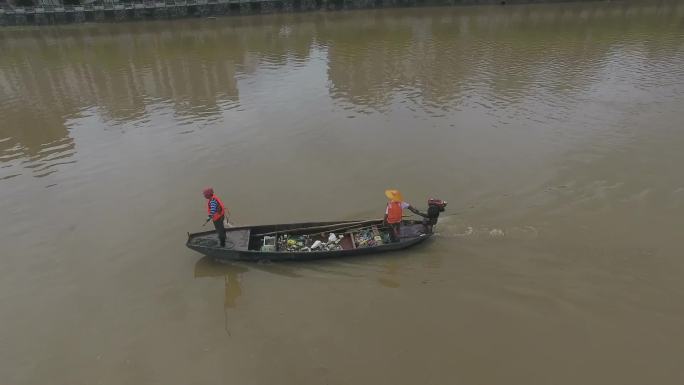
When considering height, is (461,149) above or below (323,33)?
below

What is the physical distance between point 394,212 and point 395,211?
45mm

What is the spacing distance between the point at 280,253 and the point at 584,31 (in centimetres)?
4556

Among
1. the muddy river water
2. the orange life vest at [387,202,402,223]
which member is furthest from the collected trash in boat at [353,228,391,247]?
the orange life vest at [387,202,402,223]

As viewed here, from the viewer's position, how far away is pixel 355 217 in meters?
14.5

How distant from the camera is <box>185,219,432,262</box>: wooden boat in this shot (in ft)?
39.6

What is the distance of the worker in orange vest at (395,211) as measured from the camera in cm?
1239

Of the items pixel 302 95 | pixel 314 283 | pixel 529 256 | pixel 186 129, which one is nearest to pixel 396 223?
pixel 314 283

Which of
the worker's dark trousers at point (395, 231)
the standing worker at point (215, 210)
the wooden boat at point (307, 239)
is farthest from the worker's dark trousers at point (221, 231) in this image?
the worker's dark trousers at point (395, 231)

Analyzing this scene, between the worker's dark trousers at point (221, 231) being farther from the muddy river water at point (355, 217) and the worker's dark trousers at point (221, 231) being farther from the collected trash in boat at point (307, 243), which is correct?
the collected trash in boat at point (307, 243)

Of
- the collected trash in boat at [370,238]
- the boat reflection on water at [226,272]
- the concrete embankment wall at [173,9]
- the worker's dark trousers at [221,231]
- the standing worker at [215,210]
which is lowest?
the boat reflection on water at [226,272]

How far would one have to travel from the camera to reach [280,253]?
12.0m

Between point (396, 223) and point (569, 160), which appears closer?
point (396, 223)

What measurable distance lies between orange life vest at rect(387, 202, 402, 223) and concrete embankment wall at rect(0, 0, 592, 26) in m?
54.6

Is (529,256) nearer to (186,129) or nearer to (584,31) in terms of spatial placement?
(186,129)
